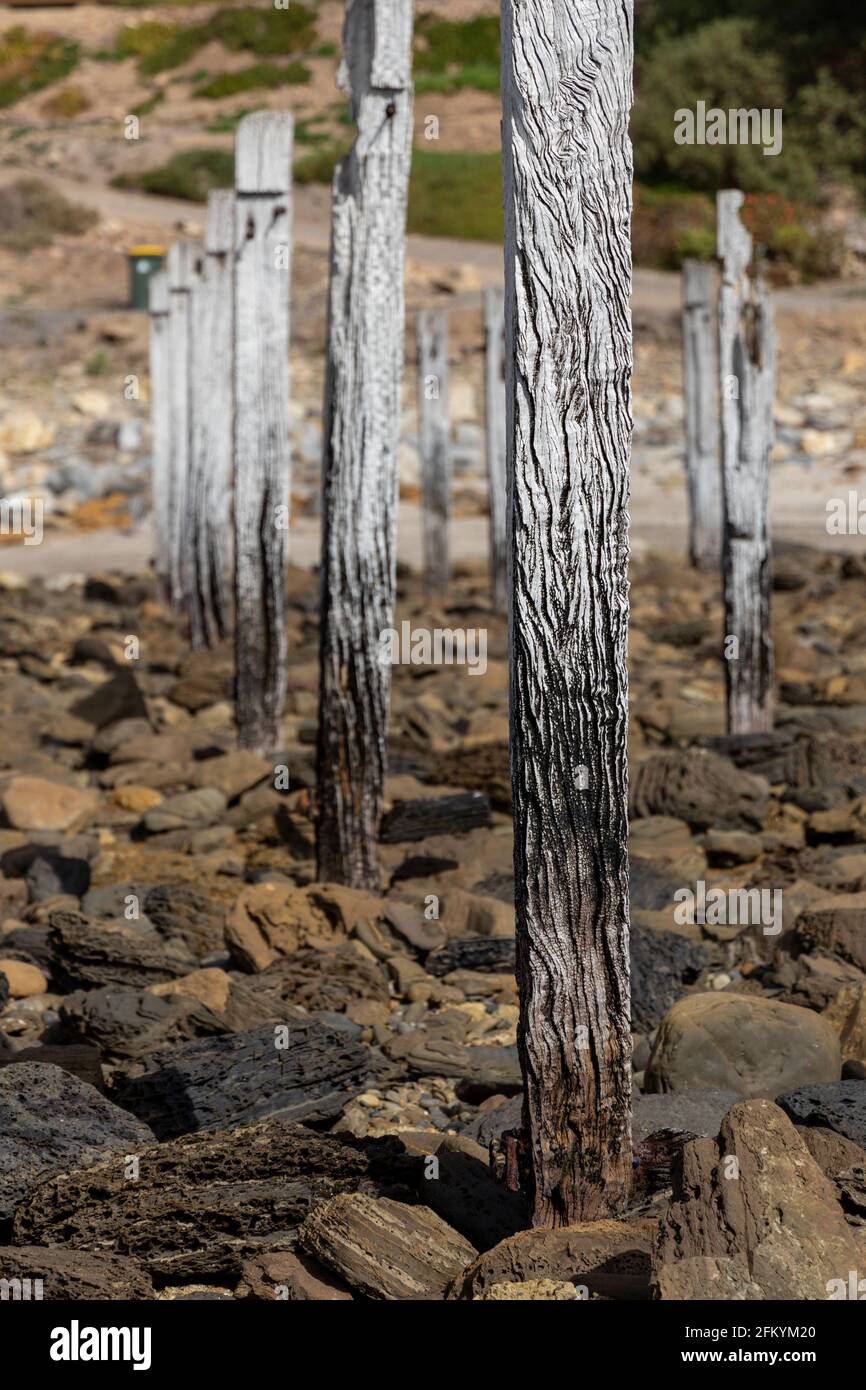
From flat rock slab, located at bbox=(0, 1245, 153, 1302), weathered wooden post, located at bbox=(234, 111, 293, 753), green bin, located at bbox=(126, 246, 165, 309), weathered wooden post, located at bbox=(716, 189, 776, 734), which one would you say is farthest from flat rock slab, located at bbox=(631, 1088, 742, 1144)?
green bin, located at bbox=(126, 246, 165, 309)

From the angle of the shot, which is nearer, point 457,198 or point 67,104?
point 457,198

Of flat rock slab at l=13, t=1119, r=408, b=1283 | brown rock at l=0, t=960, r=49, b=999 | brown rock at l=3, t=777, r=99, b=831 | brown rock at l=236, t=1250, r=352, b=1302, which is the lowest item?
brown rock at l=3, t=777, r=99, b=831

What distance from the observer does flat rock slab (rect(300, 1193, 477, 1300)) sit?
3.76 metres

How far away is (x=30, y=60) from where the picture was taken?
49.7 meters

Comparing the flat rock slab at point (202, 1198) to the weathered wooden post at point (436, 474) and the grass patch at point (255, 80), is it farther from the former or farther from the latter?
the grass patch at point (255, 80)

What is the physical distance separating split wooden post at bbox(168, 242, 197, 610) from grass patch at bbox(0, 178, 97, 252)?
20680 mm

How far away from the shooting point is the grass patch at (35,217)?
3413 cm

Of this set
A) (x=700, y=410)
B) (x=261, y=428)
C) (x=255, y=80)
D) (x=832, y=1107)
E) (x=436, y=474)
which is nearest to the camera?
(x=832, y=1107)

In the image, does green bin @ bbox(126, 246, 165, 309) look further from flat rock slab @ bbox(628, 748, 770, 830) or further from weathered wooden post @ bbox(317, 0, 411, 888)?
weathered wooden post @ bbox(317, 0, 411, 888)

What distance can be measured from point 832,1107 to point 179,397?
11375mm

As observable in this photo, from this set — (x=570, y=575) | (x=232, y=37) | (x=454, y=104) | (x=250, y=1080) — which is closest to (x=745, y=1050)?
(x=250, y=1080)

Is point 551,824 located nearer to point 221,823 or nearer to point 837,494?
point 221,823

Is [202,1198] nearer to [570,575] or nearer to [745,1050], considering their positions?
[745,1050]
